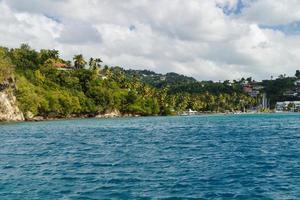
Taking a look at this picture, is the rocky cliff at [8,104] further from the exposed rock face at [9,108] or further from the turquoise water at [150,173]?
the turquoise water at [150,173]

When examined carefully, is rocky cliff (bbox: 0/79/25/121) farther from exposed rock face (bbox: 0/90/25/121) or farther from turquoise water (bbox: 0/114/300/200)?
turquoise water (bbox: 0/114/300/200)

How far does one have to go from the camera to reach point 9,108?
416 feet

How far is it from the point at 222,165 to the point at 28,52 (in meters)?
161

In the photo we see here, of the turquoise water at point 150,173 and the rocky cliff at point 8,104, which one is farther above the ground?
the rocky cliff at point 8,104

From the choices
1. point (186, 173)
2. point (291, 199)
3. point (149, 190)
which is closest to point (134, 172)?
point (186, 173)

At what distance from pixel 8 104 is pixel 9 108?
1.13 m

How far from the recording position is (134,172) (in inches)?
1190

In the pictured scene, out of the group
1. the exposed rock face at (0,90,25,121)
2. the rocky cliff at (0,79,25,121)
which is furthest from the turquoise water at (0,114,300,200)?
the rocky cliff at (0,79,25,121)

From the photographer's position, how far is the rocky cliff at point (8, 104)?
124375mm

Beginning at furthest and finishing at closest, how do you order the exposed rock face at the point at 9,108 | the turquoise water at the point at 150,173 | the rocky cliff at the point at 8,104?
Result: the rocky cliff at the point at 8,104
the exposed rock face at the point at 9,108
the turquoise water at the point at 150,173

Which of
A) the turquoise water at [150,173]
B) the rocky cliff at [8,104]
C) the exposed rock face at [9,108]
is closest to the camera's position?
the turquoise water at [150,173]

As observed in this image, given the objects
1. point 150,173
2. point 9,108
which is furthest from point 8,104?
point 150,173

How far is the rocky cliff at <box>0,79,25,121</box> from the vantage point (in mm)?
124375

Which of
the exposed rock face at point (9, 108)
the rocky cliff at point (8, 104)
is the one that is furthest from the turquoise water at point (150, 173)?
the rocky cliff at point (8, 104)
